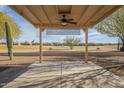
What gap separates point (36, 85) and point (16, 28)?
27244 millimetres

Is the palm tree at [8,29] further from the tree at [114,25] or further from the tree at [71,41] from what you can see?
the tree at [71,41]

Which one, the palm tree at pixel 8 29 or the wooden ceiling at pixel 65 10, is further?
the palm tree at pixel 8 29

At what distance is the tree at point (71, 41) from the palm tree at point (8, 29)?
10703 millimetres

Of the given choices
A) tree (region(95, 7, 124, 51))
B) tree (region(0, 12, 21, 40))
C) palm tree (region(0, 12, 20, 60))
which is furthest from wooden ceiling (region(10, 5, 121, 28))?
tree (region(95, 7, 124, 51))

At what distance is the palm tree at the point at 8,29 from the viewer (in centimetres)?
2220

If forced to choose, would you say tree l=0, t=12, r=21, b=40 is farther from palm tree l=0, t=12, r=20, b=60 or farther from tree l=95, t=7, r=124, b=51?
tree l=95, t=7, r=124, b=51

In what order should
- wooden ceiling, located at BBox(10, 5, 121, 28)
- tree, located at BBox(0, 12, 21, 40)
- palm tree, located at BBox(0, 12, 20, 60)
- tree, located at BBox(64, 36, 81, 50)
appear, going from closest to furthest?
1. wooden ceiling, located at BBox(10, 5, 121, 28)
2. palm tree, located at BBox(0, 12, 20, 60)
3. tree, located at BBox(0, 12, 21, 40)
4. tree, located at BBox(64, 36, 81, 50)

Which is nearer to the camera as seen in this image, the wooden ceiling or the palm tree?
the wooden ceiling

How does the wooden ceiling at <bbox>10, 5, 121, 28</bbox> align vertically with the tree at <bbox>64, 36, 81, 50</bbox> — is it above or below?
above

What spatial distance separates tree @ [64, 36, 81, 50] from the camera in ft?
146

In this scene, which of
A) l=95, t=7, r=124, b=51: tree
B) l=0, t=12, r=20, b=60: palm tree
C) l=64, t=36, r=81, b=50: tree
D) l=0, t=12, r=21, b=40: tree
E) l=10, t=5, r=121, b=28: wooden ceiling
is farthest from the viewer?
l=64, t=36, r=81, b=50: tree

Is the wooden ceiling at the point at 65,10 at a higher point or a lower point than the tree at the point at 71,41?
higher

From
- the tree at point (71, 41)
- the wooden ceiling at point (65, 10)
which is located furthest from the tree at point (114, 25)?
the wooden ceiling at point (65, 10)

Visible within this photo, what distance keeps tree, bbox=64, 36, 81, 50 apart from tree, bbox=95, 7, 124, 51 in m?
9.74
